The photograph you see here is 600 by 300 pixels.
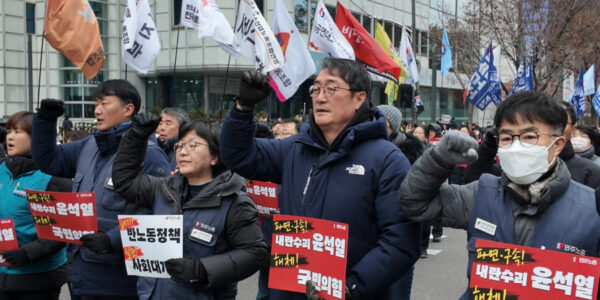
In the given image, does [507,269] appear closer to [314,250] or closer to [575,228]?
[575,228]

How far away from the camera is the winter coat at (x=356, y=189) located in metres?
2.65

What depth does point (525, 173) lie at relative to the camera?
2.31m

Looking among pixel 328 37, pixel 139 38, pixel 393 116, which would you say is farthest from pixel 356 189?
pixel 328 37

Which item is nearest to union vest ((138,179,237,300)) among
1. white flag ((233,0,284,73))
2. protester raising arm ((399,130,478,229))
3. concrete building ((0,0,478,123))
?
protester raising arm ((399,130,478,229))

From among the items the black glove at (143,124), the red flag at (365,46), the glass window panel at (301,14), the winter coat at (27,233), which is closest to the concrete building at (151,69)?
the glass window panel at (301,14)

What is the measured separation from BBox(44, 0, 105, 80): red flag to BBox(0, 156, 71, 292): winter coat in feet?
10.7

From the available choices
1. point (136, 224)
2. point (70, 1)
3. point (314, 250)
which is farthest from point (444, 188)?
point (70, 1)

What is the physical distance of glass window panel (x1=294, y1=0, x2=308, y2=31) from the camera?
29.6 meters

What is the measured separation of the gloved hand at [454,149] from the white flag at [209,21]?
20.2 feet

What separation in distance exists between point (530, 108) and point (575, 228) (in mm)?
532

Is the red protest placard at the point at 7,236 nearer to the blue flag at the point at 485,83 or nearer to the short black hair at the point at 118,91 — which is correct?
the short black hair at the point at 118,91

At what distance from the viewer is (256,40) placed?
7.71 metres

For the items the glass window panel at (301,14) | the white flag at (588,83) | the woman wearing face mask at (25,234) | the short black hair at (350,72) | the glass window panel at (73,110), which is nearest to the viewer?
the short black hair at (350,72)

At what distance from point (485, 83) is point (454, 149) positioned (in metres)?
10.7
